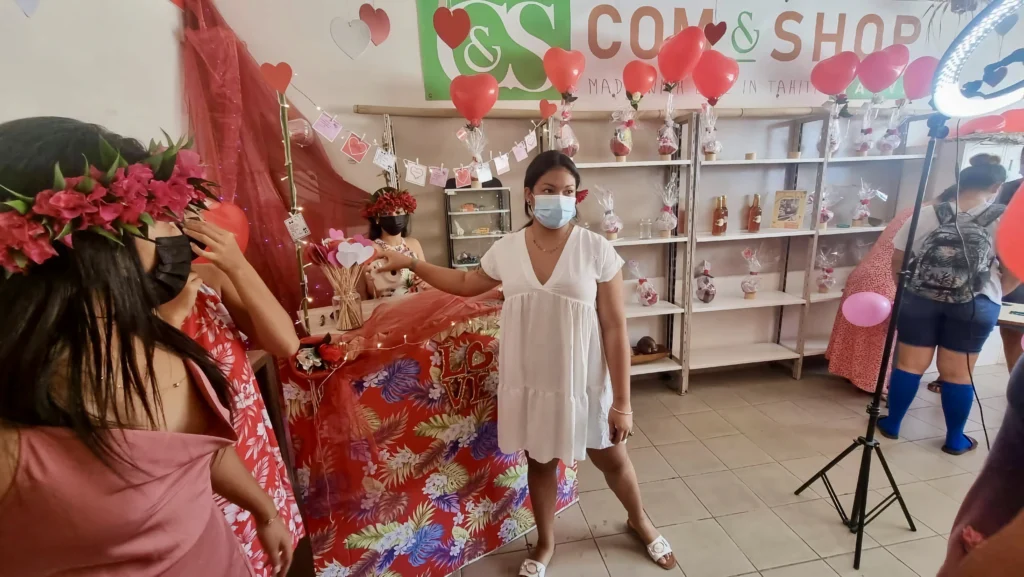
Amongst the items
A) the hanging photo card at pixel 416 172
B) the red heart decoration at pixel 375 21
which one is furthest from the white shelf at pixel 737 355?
the red heart decoration at pixel 375 21

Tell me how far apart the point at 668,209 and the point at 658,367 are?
108 centimetres

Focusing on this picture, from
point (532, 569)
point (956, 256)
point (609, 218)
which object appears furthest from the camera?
point (609, 218)

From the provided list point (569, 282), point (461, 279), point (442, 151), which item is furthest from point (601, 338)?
point (442, 151)

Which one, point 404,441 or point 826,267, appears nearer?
point 404,441

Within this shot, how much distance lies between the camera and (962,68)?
1196 mm

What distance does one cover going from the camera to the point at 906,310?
2.50 meters

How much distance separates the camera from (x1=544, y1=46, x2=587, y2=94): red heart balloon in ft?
8.19

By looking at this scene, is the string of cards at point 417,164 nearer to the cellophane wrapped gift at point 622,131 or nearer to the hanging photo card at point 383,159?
the hanging photo card at point 383,159

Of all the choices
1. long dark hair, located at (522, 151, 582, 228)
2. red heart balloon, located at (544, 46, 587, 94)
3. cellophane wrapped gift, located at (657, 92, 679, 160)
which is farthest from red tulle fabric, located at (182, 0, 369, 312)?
cellophane wrapped gift, located at (657, 92, 679, 160)

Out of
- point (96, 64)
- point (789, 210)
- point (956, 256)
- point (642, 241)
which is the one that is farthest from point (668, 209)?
point (96, 64)

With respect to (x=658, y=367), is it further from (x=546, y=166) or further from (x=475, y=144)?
(x=546, y=166)

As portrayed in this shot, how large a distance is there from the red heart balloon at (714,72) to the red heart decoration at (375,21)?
174cm

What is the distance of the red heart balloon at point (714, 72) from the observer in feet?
8.42

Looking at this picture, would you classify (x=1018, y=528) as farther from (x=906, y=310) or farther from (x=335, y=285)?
(x=906, y=310)
